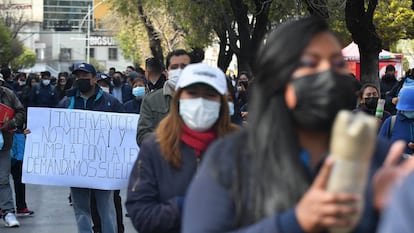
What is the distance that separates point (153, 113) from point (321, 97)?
4.17m

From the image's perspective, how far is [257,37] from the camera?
26.6 m

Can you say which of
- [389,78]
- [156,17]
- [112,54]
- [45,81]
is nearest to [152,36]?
[156,17]

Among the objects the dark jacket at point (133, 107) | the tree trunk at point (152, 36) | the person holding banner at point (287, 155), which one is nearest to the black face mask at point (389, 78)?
the dark jacket at point (133, 107)

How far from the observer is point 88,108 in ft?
26.1

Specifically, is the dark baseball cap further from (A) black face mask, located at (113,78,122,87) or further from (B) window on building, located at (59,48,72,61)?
(B) window on building, located at (59,48,72,61)

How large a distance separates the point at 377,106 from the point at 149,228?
497cm

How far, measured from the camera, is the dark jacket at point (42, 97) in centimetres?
1759

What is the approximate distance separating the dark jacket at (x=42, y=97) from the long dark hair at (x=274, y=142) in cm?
1533

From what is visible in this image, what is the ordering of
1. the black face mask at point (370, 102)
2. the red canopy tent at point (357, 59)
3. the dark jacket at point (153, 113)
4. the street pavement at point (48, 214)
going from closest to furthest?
1. the dark jacket at point (153, 113)
2. the black face mask at point (370, 102)
3. the street pavement at point (48, 214)
4. the red canopy tent at point (357, 59)

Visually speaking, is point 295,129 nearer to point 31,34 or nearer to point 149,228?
point 149,228

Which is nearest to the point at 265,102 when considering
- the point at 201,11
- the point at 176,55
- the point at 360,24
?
the point at 176,55

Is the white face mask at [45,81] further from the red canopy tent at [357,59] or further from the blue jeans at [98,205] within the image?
the blue jeans at [98,205]

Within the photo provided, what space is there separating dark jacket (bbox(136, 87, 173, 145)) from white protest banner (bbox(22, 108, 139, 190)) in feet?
3.95

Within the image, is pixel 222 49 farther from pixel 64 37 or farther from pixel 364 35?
pixel 64 37
